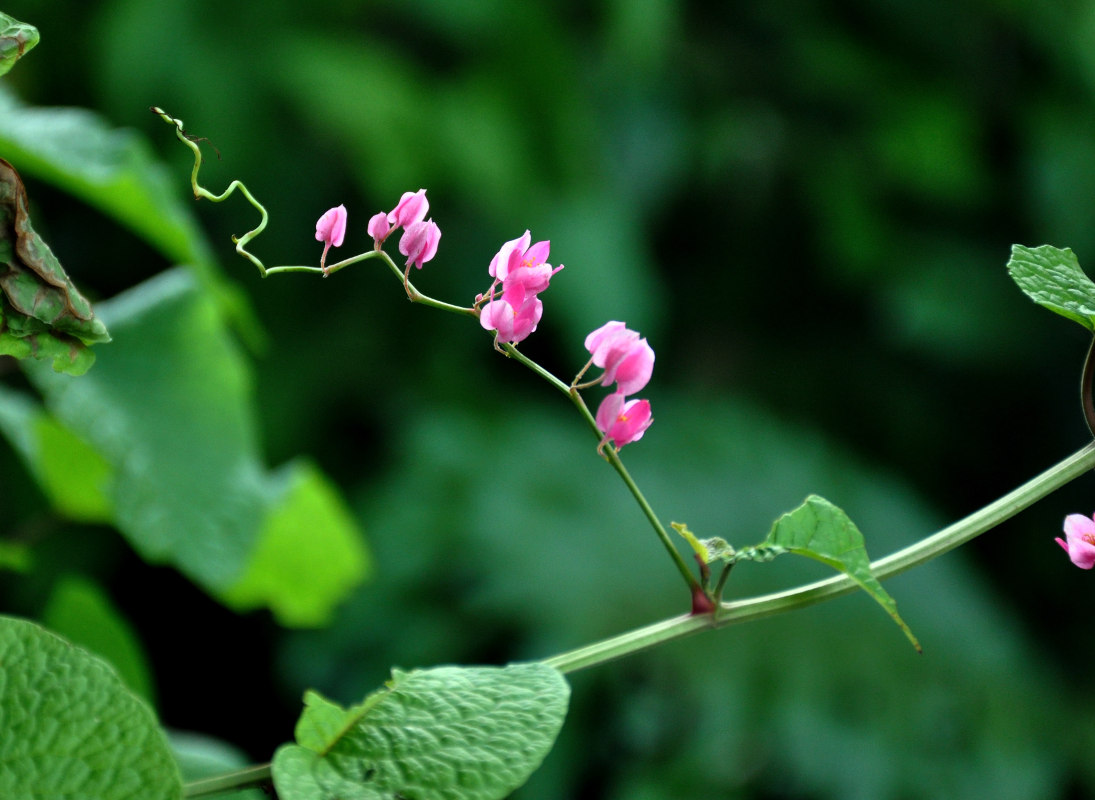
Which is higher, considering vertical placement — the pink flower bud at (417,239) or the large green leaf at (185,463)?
the pink flower bud at (417,239)

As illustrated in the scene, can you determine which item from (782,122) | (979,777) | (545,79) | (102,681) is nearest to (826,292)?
(782,122)

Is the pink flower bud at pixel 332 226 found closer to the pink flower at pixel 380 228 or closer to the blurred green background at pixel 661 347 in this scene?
the pink flower at pixel 380 228

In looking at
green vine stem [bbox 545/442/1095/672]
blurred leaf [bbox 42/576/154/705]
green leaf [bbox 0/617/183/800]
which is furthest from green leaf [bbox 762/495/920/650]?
blurred leaf [bbox 42/576/154/705]

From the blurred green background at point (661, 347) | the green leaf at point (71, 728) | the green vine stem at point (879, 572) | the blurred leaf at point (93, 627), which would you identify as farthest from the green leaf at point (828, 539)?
the blurred green background at point (661, 347)

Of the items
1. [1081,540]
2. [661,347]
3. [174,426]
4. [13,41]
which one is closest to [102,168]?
[174,426]

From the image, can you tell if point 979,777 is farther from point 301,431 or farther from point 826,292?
point 301,431

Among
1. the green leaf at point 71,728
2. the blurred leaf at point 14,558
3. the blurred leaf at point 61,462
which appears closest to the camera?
the green leaf at point 71,728
